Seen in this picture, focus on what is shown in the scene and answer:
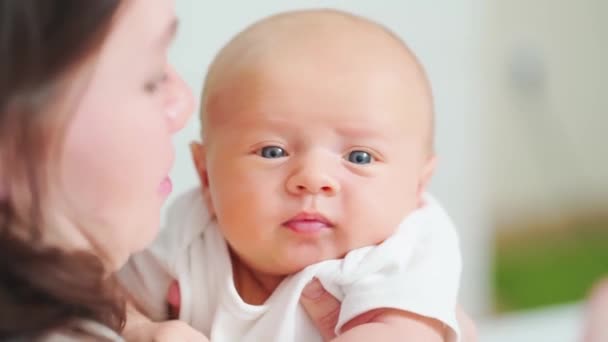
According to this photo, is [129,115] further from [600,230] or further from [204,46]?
[600,230]

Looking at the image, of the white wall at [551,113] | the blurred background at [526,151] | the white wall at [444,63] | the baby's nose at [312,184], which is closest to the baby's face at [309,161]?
the baby's nose at [312,184]

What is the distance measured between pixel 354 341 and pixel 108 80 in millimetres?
287

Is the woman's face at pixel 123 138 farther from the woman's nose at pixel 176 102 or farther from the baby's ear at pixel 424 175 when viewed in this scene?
the baby's ear at pixel 424 175

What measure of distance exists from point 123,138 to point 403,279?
0.27 m

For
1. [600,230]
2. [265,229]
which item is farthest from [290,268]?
[600,230]

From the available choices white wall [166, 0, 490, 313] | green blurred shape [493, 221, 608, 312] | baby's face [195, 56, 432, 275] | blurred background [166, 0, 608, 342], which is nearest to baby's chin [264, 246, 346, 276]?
baby's face [195, 56, 432, 275]

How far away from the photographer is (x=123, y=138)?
680 mm

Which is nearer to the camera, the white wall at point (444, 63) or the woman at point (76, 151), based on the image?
the woman at point (76, 151)

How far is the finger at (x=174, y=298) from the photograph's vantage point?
0.88 m

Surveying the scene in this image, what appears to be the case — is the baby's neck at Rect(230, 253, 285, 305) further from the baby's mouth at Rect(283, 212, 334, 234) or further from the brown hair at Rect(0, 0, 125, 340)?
the brown hair at Rect(0, 0, 125, 340)

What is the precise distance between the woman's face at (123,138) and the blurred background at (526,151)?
1158 mm

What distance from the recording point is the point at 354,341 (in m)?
0.78

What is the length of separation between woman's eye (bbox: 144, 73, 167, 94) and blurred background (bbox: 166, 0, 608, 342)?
1145 millimetres

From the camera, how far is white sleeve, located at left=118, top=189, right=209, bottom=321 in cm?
89
